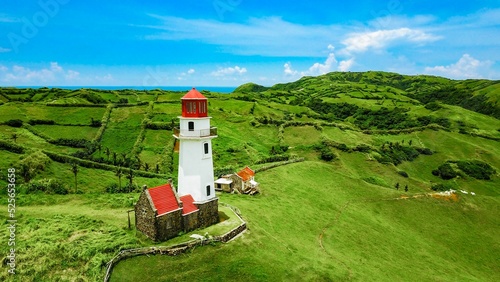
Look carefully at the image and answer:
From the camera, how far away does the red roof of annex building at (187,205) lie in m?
29.1

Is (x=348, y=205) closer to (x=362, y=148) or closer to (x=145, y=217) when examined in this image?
(x=145, y=217)

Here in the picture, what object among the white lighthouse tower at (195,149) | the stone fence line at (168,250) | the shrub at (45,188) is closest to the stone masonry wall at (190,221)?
the white lighthouse tower at (195,149)

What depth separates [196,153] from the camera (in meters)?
30.4

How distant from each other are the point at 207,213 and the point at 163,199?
4864 millimetres

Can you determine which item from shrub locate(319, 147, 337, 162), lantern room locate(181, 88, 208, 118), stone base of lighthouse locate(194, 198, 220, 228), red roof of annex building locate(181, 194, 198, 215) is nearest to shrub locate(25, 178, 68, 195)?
red roof of annex building locate(181, 194, 198, 215)

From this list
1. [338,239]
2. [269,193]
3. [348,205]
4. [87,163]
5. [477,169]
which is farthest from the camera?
[477,169]

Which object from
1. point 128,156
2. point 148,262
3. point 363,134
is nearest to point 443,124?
point 363,134

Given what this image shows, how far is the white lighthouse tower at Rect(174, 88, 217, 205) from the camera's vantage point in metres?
29.8

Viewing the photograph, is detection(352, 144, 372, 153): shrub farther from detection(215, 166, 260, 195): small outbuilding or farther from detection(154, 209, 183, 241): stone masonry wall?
detection(154, 209, 183, 241): stone masonry wall

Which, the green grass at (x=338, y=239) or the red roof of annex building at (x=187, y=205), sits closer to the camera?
the green grass at (x=338, y=239)

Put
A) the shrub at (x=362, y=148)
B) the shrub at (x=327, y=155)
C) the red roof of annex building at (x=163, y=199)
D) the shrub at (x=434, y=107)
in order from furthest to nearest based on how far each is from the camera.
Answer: the shrub at (x=434, y=107) < the shrub at (x=362, y=148) < the shrub at (x=327, y=155) < the red roof of annex building at (x=163, y=199)

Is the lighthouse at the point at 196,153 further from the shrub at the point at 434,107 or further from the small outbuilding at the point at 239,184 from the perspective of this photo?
the shrub at the point at 434,107

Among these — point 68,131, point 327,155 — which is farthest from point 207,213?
point 68,131

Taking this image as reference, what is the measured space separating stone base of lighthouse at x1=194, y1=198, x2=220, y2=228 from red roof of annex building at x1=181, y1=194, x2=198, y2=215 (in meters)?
0.40
